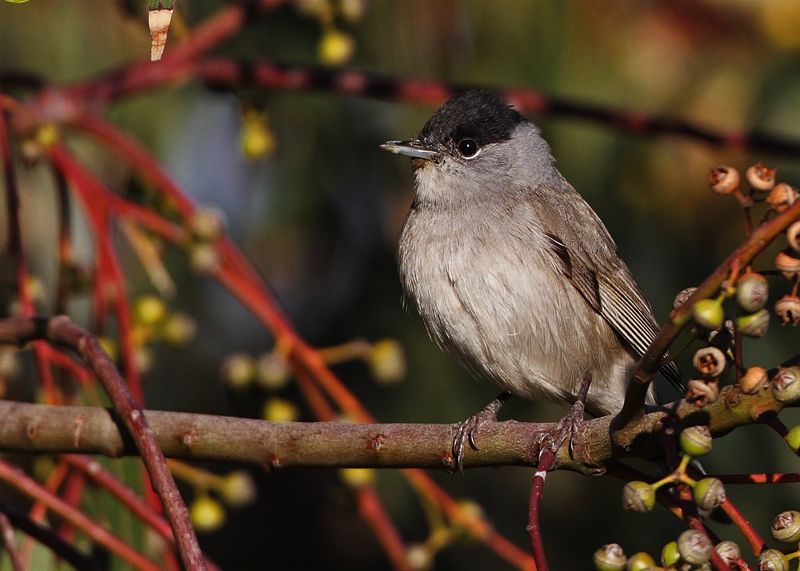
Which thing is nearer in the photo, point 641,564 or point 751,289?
point 751,289

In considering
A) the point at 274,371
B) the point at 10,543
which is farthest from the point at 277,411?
the point at 10,543

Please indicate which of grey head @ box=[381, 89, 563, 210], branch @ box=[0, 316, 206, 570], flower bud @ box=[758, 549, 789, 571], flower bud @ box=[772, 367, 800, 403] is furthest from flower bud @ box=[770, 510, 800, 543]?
grey head @ box=[381, 89, 563, 210]

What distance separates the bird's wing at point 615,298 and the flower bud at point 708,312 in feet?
6.54

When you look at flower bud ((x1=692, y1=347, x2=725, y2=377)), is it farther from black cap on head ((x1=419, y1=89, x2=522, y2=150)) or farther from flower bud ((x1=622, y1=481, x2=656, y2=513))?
black cap on head ((x1=419, y1=89, x2=522, y2=150))

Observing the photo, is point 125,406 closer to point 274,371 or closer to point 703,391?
point 274,371

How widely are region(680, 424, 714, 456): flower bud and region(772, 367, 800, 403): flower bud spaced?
0.41ft

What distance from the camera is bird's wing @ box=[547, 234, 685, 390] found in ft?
11.8

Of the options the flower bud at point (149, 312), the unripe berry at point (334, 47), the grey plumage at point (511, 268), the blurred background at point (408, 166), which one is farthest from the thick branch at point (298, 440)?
the blurred background at point (408, 166)

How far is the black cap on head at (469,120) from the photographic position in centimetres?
392

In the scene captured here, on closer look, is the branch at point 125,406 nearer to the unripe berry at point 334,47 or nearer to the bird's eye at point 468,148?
the unripe berry at point 334,47

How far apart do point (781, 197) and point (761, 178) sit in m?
0.09

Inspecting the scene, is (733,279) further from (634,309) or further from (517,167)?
(517,167)

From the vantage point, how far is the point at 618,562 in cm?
179

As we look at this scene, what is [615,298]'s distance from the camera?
3686 mm
